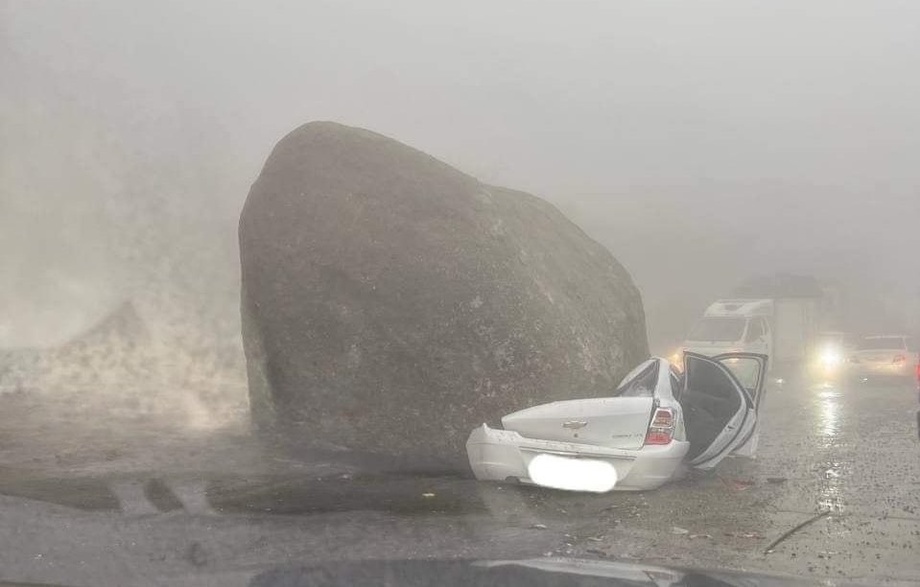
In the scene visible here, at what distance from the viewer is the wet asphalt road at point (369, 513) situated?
15.3 ft

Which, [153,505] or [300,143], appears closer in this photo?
[153,505]

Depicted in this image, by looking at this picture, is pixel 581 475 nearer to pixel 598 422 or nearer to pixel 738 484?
pixel 598 422

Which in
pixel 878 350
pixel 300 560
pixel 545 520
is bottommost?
pixel 878 350

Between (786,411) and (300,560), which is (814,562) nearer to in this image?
(300,560)

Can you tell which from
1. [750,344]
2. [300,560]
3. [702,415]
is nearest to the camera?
[300,560]

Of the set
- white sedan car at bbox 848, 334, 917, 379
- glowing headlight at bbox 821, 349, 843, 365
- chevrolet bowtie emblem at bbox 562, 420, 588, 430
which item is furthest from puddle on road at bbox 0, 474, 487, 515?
glowing headlight at bbox 821, 349, 843, 365

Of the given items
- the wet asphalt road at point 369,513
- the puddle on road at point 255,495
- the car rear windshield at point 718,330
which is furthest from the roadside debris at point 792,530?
the car rear windshield at point 718,330

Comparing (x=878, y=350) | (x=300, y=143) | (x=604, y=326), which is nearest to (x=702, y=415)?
(x=604, y=326)

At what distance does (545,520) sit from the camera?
5.81 meters

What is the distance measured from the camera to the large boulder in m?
8.45

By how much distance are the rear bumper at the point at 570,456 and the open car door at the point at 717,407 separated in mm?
907

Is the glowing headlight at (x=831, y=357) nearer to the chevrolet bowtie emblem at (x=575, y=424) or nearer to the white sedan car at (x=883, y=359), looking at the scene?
the white sedan car at (x=883, y=359)

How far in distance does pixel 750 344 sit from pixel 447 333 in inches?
550

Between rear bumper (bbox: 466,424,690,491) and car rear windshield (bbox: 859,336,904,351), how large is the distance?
16.4 metres
